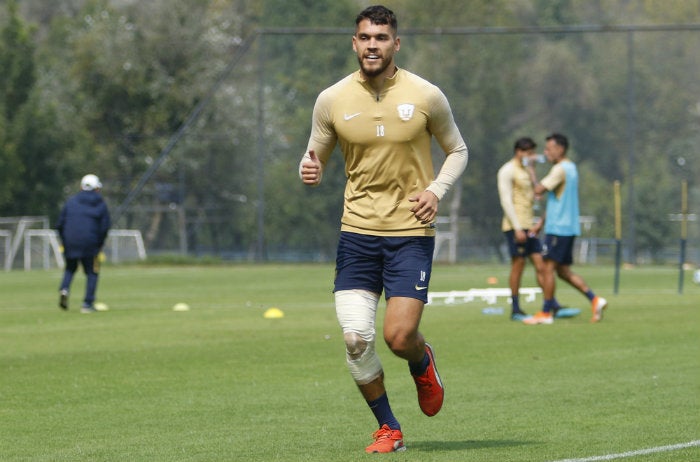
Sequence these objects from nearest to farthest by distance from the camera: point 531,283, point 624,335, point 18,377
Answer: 1. point 18,377
2. point 624,335
3. point 531,283

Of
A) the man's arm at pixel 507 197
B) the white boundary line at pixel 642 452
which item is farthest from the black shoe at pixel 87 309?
the white boundary line at pixel 642 452

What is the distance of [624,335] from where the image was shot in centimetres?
1505

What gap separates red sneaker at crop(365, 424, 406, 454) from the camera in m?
7.46

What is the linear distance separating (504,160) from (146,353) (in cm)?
2603

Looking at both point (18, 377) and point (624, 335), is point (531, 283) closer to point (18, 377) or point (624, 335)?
point (624, 335)

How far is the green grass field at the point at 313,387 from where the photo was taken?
788 centimetres

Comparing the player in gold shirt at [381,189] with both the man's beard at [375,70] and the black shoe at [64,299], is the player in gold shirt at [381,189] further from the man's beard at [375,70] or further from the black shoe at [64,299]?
the black shoe at [64,299]

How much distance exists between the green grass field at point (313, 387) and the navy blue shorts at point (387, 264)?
910 mm

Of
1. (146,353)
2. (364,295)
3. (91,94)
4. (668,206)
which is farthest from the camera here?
(91,94)

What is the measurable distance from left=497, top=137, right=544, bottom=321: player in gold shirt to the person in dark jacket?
6296 millimetres

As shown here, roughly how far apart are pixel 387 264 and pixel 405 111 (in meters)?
0.84

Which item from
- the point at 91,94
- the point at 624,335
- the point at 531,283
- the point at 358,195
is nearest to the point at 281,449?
the point at 358,195

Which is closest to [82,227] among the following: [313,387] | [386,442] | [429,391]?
[313,387]

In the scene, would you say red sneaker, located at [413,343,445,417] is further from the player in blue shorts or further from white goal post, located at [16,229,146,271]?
white goal post, located at [16,229,146,271]
